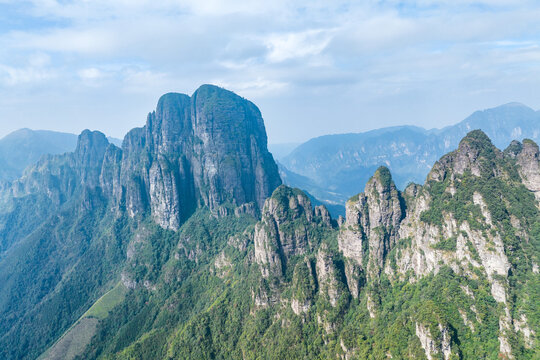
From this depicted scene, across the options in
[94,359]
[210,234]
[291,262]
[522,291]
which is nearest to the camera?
[522,291]

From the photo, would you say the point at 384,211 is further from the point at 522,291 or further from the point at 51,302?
the point at 51,302

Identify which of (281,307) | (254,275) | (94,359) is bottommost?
(94,359)

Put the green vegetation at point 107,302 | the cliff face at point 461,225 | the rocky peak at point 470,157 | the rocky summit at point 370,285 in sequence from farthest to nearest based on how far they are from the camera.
→ 1. the green vegetation at point 107,302
2. the rocky peak at point 470,157
3. the cliff face at point 461,225
4. the rocky summit at point 370,285

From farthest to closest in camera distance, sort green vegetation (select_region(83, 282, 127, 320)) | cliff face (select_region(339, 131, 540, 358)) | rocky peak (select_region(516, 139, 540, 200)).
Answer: green vegetation (select_region(83, 282, 127, 320)), rocky peak (select_region(516, 139, 540, 200)), cliff face (select_region(339, 131, 540, 358))

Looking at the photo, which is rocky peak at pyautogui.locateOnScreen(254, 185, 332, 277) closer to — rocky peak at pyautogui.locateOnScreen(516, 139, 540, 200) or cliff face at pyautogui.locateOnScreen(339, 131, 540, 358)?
cliff face at pyautogui.locateOnScreen(339, 131, 540, 358)

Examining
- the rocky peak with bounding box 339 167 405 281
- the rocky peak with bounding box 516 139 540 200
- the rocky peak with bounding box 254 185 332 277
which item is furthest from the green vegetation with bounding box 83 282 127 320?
the rocky peak with bounding box 516 139 540 200

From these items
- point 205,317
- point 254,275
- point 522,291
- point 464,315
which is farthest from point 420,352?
point 205,317

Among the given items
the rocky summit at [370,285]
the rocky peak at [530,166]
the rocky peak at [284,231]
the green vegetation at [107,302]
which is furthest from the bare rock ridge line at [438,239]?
the green vegetation at [107,302]

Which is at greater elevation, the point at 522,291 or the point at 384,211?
the point at 384,211

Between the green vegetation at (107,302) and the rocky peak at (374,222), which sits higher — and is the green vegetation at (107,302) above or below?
below

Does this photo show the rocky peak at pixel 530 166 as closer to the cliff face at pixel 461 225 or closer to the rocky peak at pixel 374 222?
the cliff face at pixel 461 225

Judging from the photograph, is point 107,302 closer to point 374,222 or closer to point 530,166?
point 374,222
